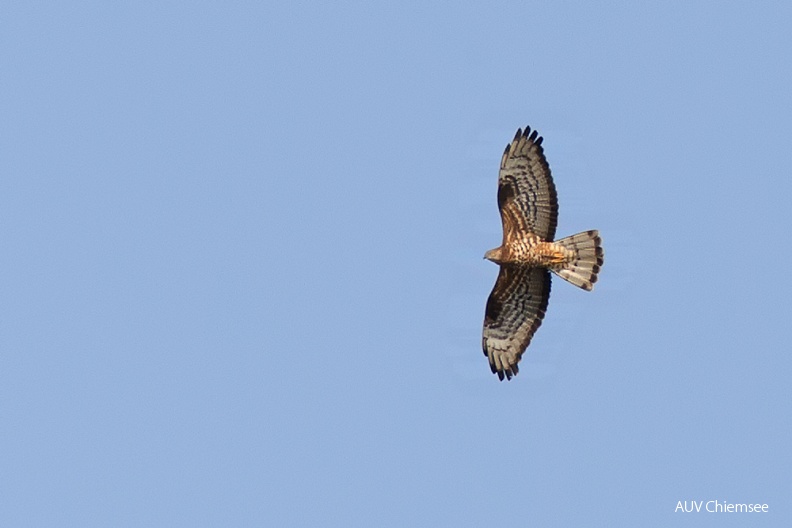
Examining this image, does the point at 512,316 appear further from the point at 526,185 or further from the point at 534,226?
the point at 526,185

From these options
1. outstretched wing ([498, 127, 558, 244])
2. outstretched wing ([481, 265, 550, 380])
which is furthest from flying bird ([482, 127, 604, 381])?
outstretched wing ([481, 265, 550, 380])

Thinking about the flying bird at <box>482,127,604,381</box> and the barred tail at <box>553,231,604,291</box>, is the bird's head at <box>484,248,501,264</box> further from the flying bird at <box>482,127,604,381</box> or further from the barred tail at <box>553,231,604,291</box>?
the barred tail at <box>553,231,604,291</box>

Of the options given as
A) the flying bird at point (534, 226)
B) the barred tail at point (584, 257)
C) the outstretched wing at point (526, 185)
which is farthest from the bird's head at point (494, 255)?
the barred tail at point (584, 257)

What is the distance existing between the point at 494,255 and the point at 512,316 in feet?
3.17

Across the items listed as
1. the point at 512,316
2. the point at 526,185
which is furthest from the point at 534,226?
the point at 512,316

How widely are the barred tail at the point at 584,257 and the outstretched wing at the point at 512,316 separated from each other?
1.66ft

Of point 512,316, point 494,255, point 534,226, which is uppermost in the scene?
point 534,226

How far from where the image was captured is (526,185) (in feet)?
70.0

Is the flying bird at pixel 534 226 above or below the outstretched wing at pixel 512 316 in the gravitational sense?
above

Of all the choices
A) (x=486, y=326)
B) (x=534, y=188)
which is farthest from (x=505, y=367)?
(x=534, y=188)

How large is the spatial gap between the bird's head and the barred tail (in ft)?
2.16

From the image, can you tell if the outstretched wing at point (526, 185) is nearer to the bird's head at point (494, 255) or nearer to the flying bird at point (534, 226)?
the flying bird at point (534, 226)

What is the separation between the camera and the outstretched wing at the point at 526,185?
2134 cm

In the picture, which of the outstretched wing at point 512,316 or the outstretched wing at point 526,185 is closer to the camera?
the outstretched wing at point 526,185
